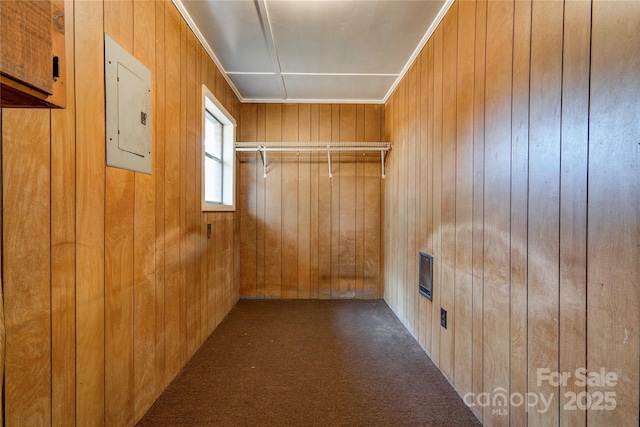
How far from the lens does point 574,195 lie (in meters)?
0.90

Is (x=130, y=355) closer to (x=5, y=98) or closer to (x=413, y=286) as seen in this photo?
(x=5, y=98)

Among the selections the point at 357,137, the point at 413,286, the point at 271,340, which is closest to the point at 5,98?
the point at 271,340

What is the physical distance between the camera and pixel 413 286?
7.49ft

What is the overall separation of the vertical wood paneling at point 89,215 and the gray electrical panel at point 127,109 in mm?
39

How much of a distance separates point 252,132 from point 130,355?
Answer: 256 cm

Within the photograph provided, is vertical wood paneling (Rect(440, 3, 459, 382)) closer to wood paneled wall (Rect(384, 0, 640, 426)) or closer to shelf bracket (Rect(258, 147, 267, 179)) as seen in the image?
wood paneled wall (Rect(384, 0, 640, 426))

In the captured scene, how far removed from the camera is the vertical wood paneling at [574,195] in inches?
34.2

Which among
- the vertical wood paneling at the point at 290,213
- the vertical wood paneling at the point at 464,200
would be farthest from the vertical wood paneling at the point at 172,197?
the vertical wood paneling at the point at 464,200

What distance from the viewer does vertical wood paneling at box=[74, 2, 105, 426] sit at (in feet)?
3.42

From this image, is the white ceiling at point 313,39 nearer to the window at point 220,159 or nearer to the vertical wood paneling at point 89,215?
the window at point 220,159

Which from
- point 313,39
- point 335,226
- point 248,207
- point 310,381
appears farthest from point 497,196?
point 248,207

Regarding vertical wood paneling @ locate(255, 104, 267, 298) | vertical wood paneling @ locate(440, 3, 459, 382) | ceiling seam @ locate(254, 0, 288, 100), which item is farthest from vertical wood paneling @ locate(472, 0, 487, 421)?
vertical wood paneling @ locate(255, 104, 267, 298)

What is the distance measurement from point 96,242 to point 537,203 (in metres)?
1.82

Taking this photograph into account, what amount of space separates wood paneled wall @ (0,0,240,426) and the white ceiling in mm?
329
